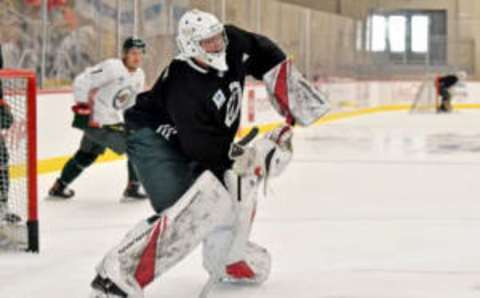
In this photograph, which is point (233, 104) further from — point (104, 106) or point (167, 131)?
point (104, 106)

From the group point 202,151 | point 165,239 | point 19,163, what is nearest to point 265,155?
point 202,151

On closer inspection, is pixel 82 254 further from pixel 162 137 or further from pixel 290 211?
pixel 290 211

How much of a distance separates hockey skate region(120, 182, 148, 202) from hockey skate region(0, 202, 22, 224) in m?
1.81

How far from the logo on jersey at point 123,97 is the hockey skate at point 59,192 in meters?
0.55

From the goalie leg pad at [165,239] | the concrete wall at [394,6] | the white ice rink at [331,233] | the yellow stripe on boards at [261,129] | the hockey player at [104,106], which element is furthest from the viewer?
the concrete wall at [394,6]

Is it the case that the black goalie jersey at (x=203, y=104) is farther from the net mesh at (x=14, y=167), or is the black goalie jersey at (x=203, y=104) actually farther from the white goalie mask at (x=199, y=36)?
the net mesh at (x=14, y=167)

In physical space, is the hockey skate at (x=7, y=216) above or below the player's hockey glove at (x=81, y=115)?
below

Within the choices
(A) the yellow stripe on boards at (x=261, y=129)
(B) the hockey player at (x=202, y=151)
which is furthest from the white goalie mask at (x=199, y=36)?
(A) the yellow stripe on boards at (x=261, y=129)

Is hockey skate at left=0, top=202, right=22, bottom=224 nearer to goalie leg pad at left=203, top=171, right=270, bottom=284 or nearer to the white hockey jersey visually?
goalie leg pad at left=203, top=171, right=270, bottom=284

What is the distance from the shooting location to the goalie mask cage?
4414 mm

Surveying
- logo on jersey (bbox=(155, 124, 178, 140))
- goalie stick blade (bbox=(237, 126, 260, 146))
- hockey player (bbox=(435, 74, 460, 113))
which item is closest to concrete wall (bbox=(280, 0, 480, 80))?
hockey player (bbox=(435, 74, 460, 113))

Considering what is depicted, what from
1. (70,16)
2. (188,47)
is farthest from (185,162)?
(70,16)

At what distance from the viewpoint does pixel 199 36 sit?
3.26 metres

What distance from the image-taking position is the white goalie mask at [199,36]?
10.7 feet
